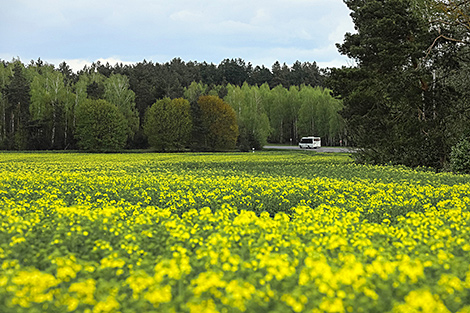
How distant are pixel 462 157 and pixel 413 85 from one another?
4.46 meters

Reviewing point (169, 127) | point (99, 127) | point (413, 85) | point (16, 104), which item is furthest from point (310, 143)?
point (16, 104)

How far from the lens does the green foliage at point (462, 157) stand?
18.2 metres

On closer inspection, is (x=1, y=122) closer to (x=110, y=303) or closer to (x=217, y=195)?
(x=217, y=195)

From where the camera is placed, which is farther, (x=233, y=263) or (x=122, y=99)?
(x=122, y=99)

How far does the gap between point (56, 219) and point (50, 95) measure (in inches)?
2554

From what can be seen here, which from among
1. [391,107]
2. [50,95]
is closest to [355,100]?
[391,107]

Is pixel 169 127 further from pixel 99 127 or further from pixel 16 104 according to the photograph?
pixel 16 104

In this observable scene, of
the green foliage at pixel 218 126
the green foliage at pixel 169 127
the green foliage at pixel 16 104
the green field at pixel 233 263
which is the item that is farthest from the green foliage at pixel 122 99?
the green field at pixel 233 263

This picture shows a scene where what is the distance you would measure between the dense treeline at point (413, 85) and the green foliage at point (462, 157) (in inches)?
1.6

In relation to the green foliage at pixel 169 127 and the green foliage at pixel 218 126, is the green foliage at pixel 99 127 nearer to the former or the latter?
the green foliage at pixel 169 127

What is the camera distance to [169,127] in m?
57.3

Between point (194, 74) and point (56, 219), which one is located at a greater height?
point (194, 74)

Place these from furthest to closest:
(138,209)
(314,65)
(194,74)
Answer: (314,65)
(194,74)
(138,209)

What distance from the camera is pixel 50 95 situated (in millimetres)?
64375
